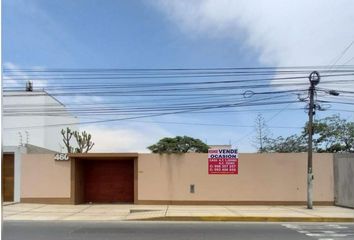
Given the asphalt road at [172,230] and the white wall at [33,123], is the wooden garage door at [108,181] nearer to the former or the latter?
the asphalt road at [172,230]

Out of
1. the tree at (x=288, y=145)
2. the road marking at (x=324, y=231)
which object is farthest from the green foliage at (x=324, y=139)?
the road marking at (x=324, y=231)

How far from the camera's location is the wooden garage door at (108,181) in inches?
1107

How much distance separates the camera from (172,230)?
1522cm

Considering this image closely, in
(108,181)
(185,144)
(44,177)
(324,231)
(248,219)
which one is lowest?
(248,219)

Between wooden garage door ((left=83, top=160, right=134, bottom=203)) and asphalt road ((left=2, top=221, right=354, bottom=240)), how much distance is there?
35.1 ft

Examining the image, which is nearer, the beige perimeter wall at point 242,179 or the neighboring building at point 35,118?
the beige perimeter wall at point 242,179

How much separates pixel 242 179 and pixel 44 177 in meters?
10.5

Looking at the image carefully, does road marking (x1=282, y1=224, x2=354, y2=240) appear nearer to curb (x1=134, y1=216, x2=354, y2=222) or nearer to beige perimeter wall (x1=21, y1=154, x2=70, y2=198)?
curb (x1=134, y1=216, x2=354, y2=222)

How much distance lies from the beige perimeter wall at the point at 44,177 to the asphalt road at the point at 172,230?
920 cm

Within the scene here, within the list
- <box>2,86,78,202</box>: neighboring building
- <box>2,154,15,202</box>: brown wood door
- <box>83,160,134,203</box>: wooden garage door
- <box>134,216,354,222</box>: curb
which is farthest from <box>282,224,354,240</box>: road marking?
<box>2,86,78,202</box>: neighboring building

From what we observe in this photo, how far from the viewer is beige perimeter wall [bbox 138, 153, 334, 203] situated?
25969 millimetres

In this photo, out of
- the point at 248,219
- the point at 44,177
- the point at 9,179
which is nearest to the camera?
the point at 248,219

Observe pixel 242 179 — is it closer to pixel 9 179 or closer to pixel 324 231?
pixel 324 231

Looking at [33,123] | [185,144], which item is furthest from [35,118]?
[185,144]
